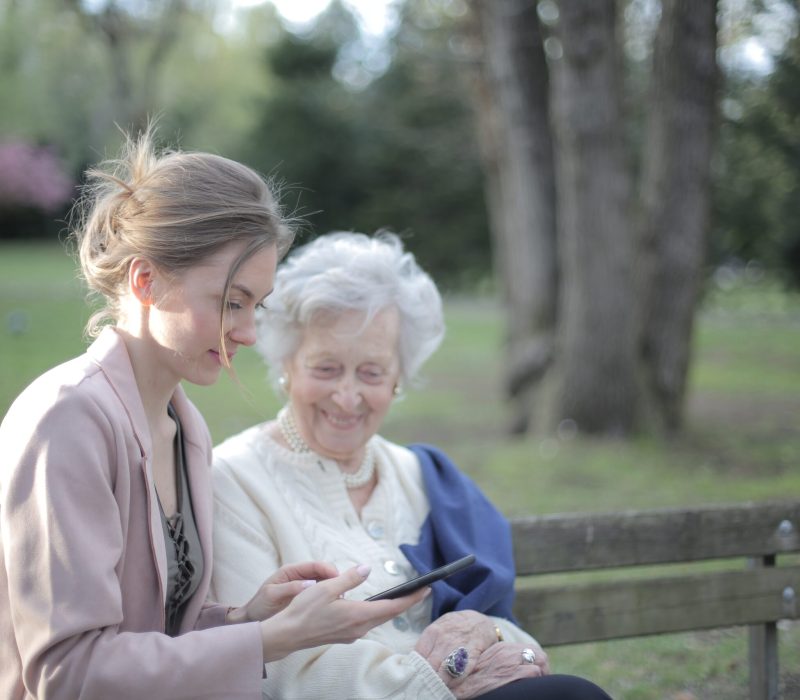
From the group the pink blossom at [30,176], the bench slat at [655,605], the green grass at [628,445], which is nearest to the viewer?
the bench slat at [655,605]

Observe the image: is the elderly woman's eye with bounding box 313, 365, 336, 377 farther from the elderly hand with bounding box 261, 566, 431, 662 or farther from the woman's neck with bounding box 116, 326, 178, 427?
the elderly hand with bounding box 261, 566, 431, 662

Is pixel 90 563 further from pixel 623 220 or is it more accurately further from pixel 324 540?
pixel 623 220

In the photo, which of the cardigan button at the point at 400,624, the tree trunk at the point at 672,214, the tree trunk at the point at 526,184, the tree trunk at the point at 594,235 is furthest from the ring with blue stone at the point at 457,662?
the tree trunk at the point at 526,184

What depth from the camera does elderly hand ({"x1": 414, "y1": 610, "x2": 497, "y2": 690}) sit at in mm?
2492

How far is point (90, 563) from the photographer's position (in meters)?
1.86

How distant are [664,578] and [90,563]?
207cm

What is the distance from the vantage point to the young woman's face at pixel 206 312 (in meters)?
2.12

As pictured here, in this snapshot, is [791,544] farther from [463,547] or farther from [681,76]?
[681,76]

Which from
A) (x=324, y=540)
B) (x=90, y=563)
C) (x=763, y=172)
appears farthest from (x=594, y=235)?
(x=763, y=172)

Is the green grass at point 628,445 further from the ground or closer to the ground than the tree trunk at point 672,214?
closer to the ground

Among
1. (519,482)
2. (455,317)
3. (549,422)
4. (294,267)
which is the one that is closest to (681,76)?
(549,422)

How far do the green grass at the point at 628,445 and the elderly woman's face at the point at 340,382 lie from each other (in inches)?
15.8

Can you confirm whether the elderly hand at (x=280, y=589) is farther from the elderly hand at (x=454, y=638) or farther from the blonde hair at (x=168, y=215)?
the blonde hair at (x=168, y=215)

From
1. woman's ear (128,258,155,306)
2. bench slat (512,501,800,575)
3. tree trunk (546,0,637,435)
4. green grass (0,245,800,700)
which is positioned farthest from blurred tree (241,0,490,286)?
woman's ear (128,258,155,306)
